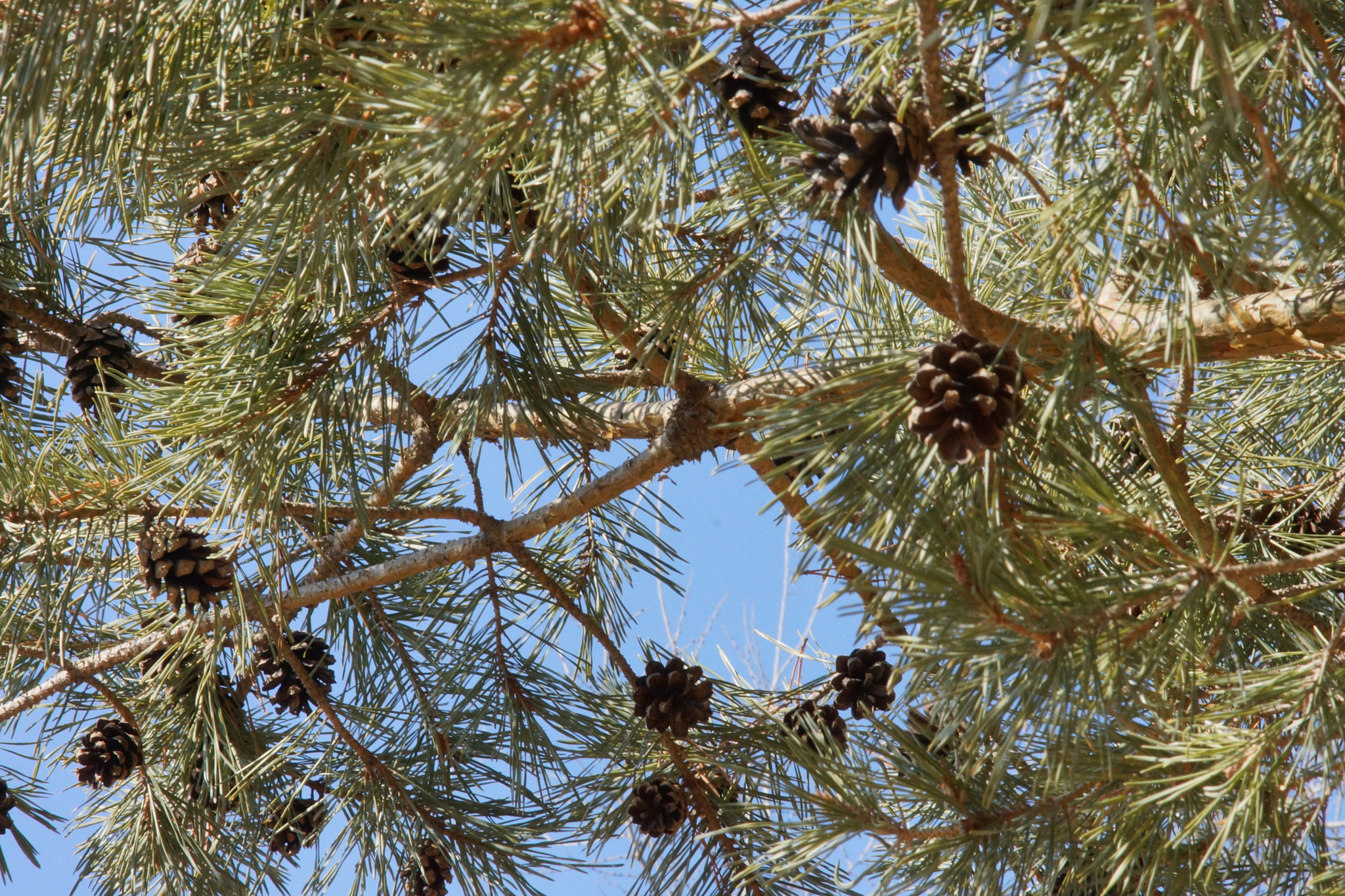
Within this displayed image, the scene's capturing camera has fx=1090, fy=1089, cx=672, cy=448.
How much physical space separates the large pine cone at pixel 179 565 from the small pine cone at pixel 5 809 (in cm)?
47

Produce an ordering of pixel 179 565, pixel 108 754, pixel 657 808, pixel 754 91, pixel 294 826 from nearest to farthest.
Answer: pixel 754 91 → pixel 179 565 → pixel 657 808 → pixel 108 754 → pixel 294 826

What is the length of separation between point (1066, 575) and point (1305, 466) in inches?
28.3

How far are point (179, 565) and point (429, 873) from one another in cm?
50

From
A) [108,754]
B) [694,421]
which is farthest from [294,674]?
[694,421]

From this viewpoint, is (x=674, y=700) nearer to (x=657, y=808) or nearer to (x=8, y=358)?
(x=657, y=808)

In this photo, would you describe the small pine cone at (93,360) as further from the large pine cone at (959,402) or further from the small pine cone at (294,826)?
the large pine cone at (959,402)

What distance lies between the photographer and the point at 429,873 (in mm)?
1293

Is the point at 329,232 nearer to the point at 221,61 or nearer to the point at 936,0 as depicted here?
the point at 221,61

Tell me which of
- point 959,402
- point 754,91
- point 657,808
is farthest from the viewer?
point 657,808

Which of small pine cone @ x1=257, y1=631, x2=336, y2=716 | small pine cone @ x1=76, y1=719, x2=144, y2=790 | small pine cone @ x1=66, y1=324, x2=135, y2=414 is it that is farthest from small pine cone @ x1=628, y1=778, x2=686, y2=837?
small pine cone @ x1=66, y1=324, x2=135, y2=414

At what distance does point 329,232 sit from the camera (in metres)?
0.84

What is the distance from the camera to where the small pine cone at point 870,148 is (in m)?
0.65

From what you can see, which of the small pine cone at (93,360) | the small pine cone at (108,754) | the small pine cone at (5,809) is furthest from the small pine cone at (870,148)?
the small pine cone at (5,809)

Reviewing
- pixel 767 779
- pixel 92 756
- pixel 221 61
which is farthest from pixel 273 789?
pixel 221 61
